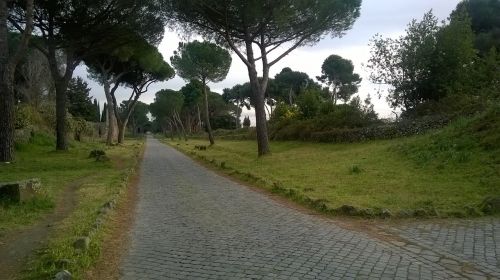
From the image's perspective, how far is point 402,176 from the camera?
1254 centimetres

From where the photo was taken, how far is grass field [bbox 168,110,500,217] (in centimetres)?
933

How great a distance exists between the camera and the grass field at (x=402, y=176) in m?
9.33

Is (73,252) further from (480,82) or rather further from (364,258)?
(480,82)

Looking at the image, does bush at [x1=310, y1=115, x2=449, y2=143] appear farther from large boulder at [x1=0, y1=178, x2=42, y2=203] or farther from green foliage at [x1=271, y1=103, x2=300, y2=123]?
large boulder at [x1=0, y1=178, x2=42, y2=203]

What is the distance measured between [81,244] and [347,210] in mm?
4852

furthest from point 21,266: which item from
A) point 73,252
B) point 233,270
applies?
point 233,270

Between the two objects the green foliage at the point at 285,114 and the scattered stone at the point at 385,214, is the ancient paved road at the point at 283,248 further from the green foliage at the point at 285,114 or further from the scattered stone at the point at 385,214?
the green foliage at the point at 285,114

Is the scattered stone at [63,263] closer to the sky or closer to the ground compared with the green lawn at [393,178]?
closer to the ground

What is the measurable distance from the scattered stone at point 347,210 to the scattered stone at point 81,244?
15.4 feet

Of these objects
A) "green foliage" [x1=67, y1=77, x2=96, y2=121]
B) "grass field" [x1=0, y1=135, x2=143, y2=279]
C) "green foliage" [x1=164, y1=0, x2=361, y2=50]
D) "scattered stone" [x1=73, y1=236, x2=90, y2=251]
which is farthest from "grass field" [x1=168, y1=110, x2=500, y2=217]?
"green foliage" [x1=67, y1=77, x2=96, y2=121]

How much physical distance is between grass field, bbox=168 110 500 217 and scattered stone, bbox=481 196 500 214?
0.19 meters

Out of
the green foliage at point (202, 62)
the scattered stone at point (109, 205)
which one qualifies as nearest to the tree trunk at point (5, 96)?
the scattered stone at point (109, 205)

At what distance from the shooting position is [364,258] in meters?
5.78

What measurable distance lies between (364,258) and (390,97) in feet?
79.8
